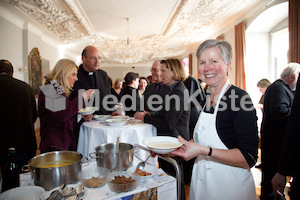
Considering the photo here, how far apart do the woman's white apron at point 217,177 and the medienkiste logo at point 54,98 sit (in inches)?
50.7

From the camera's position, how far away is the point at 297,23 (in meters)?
3.96

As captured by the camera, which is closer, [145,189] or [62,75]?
[145,189]

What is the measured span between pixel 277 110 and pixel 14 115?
312 centimetres

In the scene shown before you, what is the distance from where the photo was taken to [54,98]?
1799mm

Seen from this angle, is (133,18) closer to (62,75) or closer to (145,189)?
(62,75)

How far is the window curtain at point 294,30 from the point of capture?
3.93 metres

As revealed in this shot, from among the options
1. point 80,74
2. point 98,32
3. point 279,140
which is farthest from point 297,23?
point 98,32

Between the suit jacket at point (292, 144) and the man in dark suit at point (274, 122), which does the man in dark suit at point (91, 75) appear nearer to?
the man in dark suit at point (274, 122)

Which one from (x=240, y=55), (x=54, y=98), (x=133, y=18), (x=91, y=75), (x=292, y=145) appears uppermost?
(x=133, y=18)

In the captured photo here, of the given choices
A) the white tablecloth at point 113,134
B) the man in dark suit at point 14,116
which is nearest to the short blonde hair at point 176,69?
the white tablecloth at point 113,134

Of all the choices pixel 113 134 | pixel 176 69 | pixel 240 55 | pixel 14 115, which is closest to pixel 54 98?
pixel 113 134

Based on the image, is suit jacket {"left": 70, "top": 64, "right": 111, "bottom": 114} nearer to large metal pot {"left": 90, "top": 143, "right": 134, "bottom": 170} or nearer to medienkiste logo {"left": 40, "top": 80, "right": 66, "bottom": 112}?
medienkiste logo {"left": 40, "top": 80, "right": 66, "bottom": 112}

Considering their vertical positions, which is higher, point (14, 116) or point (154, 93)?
point (154, 93)

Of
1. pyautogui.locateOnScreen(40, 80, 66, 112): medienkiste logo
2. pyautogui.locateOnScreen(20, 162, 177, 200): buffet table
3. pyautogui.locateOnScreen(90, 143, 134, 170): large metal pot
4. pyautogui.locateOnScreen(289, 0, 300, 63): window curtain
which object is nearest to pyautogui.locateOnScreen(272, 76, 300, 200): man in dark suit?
pyautogui.locateOnScreen(20, 162, 177, 200): buffet table
